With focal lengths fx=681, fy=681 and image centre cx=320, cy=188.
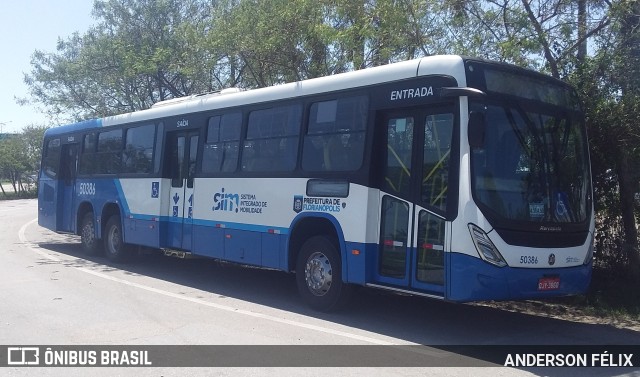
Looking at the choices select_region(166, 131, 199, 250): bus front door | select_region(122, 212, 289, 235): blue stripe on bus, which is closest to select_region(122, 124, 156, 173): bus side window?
select_region(166, 131, 199, 250): bus front door

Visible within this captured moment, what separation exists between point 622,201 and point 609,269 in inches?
46.3

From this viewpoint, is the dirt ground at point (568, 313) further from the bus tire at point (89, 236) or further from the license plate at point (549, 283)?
the bus tire at point (89, 236)

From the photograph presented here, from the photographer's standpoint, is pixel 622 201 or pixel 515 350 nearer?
pixel 515 350

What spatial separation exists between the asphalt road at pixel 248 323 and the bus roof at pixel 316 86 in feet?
10.9

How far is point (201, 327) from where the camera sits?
9.13 m

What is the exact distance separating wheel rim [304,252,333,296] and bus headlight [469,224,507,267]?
105 inches

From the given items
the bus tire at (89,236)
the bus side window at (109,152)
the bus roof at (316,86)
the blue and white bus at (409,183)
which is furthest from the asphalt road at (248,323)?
the bus roof at (316,86)

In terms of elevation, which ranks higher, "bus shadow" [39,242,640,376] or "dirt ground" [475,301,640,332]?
"dirt ground" [475,301,640,332]

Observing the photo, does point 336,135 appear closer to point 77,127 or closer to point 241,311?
point 241,311

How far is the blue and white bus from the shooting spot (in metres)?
8.07

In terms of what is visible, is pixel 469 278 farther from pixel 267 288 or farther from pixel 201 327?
pixel 267 288

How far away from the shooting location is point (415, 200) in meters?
8.65

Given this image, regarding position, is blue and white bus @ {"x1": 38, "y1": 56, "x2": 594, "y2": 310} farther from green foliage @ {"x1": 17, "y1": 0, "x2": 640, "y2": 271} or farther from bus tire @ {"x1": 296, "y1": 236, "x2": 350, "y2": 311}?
green foliage @ {"x1": 17, "y1": 0, "x2": 640, "y2": 271}

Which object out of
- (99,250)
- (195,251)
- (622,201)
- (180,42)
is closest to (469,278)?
(622,201)
